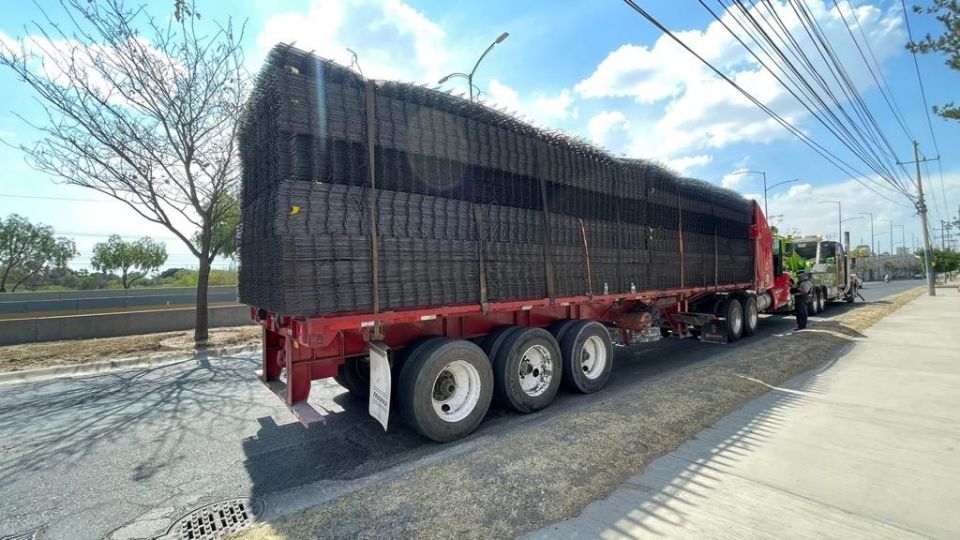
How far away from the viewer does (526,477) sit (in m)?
3.43

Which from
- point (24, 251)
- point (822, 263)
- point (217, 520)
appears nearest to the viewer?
point (217, 520)

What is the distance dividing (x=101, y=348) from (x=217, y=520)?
8.79 m

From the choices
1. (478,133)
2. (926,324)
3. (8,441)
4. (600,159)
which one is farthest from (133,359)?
(926,324)

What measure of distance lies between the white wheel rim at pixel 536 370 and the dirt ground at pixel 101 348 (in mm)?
8044

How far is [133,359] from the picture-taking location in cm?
888

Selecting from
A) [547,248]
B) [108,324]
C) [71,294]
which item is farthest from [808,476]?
[71,294]

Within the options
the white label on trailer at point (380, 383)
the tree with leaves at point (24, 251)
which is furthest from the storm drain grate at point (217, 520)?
the tree with leaves at point (24, 251)

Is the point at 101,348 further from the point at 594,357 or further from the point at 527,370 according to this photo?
the point at 594,357

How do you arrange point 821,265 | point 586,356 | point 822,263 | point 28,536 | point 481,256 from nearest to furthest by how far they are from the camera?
point 28,536, point 481,256, point 586,356, point 821,265, point 822,263

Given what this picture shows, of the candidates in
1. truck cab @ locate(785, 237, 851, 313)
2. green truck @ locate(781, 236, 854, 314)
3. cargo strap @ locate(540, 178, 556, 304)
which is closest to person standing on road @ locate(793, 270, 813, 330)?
green truck @ locate(781, 236, 854, 314)

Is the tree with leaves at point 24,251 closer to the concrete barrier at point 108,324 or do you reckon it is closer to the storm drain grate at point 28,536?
the concrete barrier at point 108,324

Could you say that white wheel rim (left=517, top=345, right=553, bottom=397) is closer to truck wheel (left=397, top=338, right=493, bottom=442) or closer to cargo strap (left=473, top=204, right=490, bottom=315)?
truck wheel (left=397, top=338, right=493, bottom=442)

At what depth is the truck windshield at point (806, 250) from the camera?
18406 millimetres

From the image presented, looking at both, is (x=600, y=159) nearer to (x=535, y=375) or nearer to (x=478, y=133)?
(x=478, y=133)
